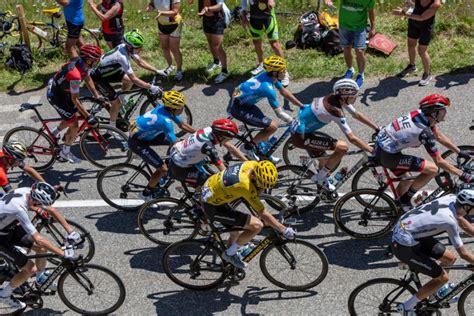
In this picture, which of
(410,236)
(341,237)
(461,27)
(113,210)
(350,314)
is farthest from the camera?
(461,27)

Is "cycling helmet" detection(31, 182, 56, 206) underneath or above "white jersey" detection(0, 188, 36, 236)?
above

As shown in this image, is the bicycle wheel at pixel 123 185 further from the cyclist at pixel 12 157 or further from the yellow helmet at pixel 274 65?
the yellow helmet at pixel 274 65

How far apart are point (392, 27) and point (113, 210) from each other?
8077 millimetres

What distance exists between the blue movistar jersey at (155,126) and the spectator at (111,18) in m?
4.30

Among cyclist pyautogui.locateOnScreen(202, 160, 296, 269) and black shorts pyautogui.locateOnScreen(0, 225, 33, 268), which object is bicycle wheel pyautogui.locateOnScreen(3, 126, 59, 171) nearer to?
black shorts pyautogui.locateOnScreen(0, 225, 33, 268)

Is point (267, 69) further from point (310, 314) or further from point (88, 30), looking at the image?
point (88, 30)

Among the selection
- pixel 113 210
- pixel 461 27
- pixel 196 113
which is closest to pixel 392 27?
pixel 461 27

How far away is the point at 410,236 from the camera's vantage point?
7.42 meters

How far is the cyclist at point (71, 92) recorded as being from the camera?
10.8m

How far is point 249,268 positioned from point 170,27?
6011 mm

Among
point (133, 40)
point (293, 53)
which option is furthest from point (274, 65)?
point (293, 53)

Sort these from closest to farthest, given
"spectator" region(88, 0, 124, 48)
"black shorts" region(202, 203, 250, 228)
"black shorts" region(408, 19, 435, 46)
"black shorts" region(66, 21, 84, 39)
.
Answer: "black shorts" region(202, 203, 250, 228), "black shorts" region(408, 19, 435, 46), "spectator" region(88, 0, 124, 48), "black shorts" region(66, 21, 84, 39)

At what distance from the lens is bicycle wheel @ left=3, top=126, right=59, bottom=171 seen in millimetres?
11297

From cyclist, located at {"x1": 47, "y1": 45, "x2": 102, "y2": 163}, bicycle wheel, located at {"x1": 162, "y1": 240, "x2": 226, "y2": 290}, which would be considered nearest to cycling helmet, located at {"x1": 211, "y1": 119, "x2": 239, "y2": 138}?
bicycle wheel, located at {"x1": 162, "y1": 240, "x2": 226, "y2": 290}
